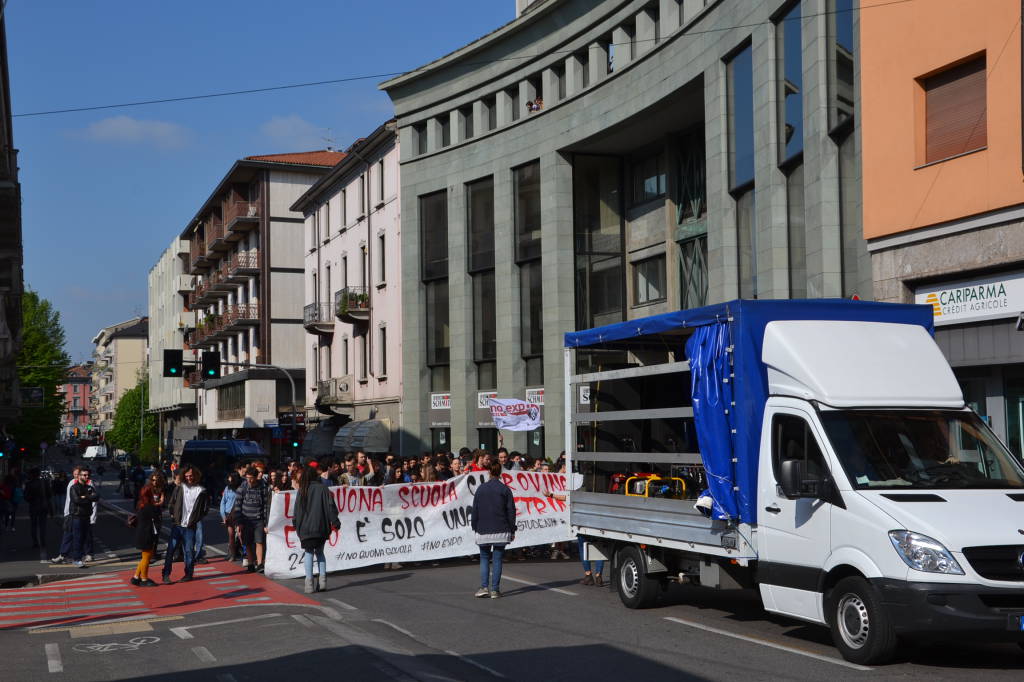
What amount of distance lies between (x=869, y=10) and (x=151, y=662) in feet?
51.0

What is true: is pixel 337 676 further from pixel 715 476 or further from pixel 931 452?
pixel 931 452

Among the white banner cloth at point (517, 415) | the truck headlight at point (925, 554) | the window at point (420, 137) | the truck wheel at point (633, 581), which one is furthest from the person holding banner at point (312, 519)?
the window at point (420, 137)

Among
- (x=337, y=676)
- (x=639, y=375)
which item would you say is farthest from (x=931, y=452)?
(x=337, y=676)

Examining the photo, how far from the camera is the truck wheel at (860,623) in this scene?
9742 mm

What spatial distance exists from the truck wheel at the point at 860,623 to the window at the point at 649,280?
2437cm

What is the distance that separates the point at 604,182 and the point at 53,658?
92.1 ft

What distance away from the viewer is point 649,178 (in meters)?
35.6

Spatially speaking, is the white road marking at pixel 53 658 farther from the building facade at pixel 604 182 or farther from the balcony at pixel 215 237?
the balcony at pixel 215 237

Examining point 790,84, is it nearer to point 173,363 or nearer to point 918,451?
point 918,451

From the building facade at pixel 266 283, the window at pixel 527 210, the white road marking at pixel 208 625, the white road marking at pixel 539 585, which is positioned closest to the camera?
the white road marking at pixel 208 625

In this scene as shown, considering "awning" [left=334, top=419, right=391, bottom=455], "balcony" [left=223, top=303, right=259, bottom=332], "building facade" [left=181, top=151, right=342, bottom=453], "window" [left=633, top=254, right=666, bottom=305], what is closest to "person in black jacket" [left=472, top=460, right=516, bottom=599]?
"window" [left=633, top=254, right=666, bottom=305]

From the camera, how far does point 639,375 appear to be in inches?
553

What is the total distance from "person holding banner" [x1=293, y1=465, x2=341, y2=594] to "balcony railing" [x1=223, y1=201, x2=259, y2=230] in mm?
55077

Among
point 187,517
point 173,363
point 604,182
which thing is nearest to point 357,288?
point 173,363
